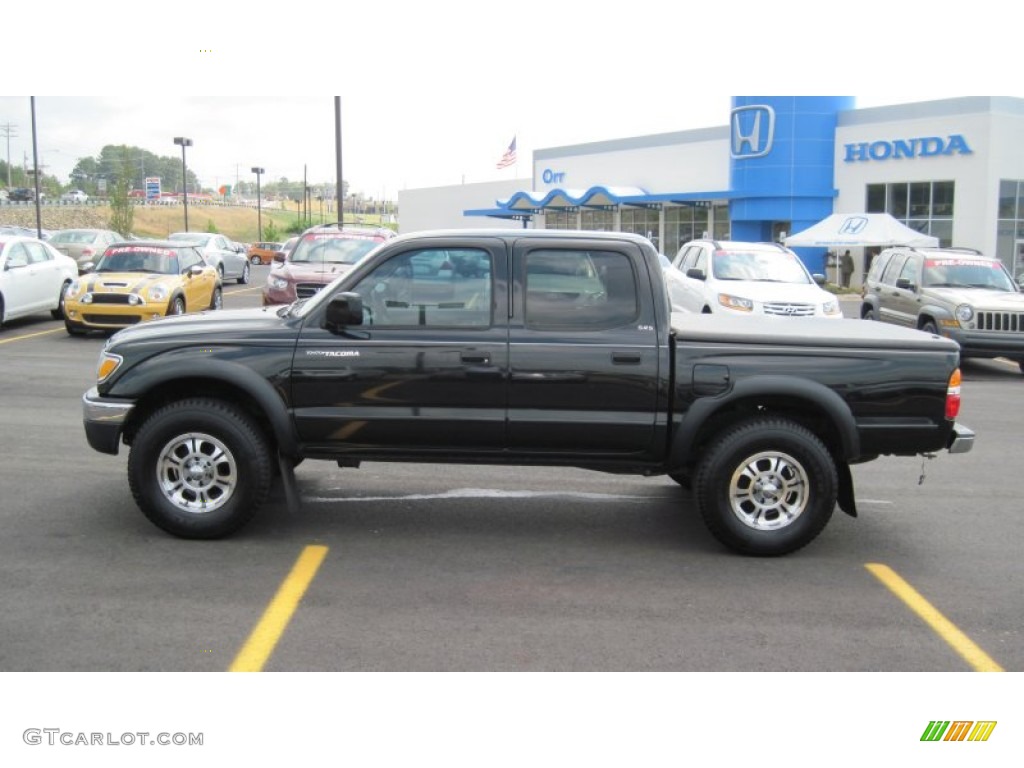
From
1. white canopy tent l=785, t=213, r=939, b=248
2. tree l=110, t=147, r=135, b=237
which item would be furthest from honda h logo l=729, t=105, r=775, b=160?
tree l=110, t=147, r=135, b=237

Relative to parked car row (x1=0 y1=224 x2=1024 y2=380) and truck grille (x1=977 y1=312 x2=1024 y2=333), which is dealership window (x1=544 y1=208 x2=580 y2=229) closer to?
parked car row (x1=0 y1=224 x2=1024 y2=380)

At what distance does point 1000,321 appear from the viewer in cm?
1491

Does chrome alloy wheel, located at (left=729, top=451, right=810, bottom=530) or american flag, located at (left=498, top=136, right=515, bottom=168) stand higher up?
american flag, located at (left=498, top=136, right=515, bottom=168)

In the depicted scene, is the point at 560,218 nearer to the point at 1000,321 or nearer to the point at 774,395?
the point at 1000,321

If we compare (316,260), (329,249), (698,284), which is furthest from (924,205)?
(316,260)

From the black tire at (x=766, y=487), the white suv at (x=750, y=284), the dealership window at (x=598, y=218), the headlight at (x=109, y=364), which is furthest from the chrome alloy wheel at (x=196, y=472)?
the dealership window at (x=598, y=218)

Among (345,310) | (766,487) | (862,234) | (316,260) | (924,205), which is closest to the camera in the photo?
(345,310)

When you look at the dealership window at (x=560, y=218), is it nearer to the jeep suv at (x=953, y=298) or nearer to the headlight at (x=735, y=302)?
the jeep suv at (x=953, y=298)

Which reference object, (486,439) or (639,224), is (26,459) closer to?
(486,439)

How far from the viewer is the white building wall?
63.7 m

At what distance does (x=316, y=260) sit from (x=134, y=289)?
2.87 m

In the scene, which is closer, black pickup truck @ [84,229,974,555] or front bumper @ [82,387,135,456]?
black pickup truck @ [84,229,974,555]

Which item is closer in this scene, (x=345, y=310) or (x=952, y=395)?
(x=345, y=310)

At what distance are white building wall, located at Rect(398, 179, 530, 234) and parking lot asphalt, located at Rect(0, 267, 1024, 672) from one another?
180 feet
